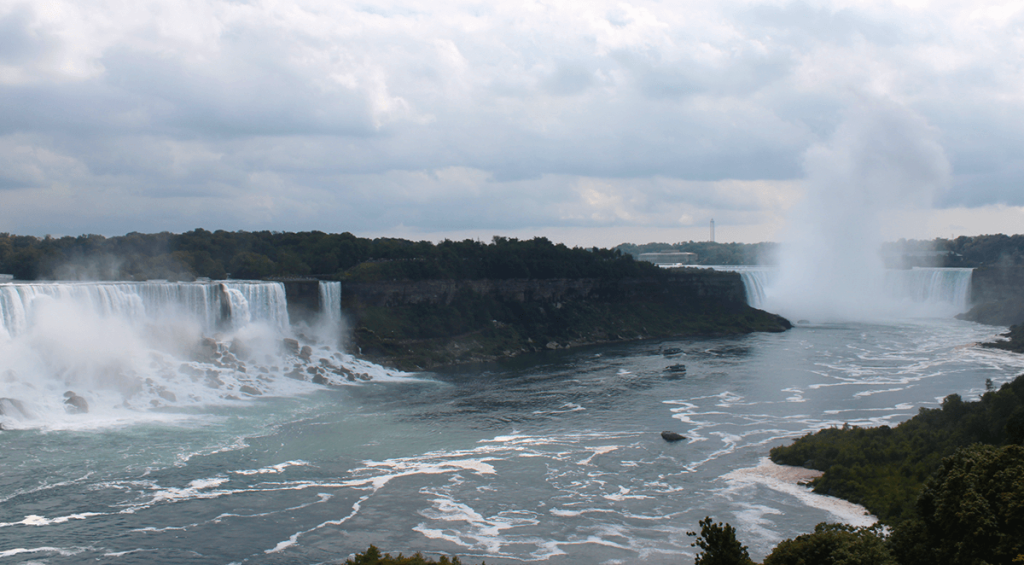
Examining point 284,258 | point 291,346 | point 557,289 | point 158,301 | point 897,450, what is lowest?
point 897,450

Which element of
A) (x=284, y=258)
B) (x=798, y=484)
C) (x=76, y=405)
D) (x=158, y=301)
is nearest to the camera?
(x=798, y=484)

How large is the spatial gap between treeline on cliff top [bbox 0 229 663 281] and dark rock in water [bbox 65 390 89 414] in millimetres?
25187

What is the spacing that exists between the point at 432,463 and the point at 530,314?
4377 cm

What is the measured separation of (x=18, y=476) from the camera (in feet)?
90.2

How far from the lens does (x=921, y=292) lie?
102 meters

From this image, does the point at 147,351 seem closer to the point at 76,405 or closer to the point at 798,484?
the point at 76,405

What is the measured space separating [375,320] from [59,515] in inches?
1486

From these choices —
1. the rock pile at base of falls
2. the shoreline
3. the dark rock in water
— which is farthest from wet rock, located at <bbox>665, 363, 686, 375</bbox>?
the dark rock in water

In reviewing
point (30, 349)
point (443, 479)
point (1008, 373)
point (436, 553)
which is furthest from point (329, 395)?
point (1008, 373)

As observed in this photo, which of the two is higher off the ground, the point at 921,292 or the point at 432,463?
the point at 921,292

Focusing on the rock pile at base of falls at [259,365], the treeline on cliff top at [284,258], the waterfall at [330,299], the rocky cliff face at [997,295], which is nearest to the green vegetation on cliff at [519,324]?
the waterfall at [330,299]

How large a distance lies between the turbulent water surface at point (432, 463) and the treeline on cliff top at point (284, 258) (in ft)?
56.8

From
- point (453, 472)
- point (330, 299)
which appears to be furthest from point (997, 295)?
point (453, 472)

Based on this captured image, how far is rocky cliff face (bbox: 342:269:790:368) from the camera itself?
6156cm
